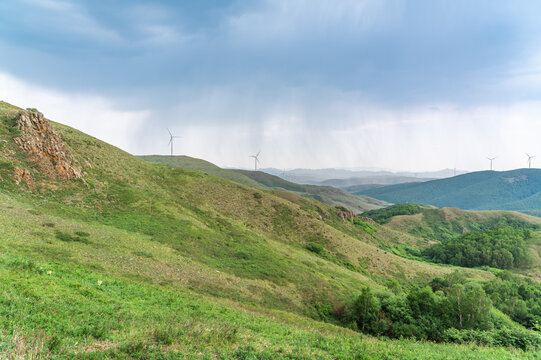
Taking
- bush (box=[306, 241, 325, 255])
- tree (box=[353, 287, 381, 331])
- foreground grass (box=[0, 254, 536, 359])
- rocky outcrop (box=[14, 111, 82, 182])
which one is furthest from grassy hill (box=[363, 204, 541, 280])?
rocky outcrop (box=[14, 111, 82, 182])

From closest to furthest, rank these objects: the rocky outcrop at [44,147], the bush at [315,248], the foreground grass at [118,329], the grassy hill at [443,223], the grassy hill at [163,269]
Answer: the foreground grass at [118,329]
the grassy hill at [163,269]
the rocky outcrop at [44,147]
the bush at [315,248]
the grassy hill at [443,223]

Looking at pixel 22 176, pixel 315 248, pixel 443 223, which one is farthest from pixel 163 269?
pixel 443 223

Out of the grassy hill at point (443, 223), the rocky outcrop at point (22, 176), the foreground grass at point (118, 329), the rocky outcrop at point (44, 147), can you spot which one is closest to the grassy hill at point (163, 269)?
the foreground grass at point (118, 329)

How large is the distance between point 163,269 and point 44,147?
36.3 metres

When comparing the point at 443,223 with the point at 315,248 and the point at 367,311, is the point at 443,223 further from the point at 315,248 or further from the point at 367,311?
the point at 367,311

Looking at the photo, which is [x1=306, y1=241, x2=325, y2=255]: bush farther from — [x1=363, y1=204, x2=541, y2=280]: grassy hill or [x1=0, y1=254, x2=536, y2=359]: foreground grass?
[x1=363, y1=204, x2=541, y2=280]: grassy hill

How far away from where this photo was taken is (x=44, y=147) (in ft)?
141

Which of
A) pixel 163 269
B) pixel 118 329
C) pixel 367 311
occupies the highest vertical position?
pixel 118 329

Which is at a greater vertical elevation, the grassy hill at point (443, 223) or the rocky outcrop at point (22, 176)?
the rocky outcrop at point (22, 176)

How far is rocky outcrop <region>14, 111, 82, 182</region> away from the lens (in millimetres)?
40844

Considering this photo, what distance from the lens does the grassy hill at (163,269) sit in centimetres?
1161

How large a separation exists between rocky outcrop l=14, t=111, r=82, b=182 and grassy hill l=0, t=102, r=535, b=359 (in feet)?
1.23

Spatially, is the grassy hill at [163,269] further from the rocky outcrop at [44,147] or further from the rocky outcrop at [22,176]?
the rocky outcrop at [44,147]

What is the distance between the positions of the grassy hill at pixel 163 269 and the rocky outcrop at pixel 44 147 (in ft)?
1.23
